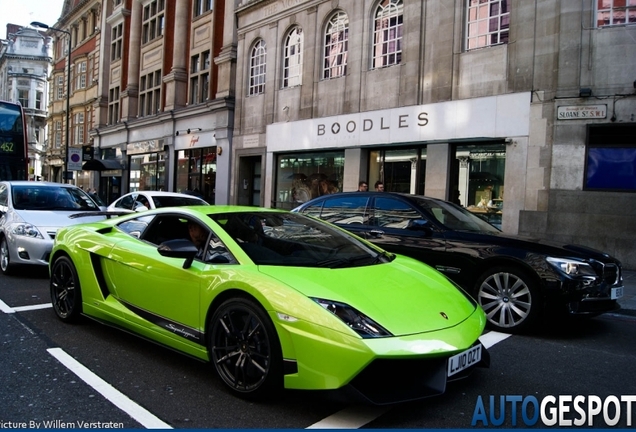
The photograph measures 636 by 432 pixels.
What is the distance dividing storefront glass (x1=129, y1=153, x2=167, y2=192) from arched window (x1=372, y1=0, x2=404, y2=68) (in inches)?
594

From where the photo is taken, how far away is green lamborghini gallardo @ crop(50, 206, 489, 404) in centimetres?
322

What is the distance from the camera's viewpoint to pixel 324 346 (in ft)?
10.5

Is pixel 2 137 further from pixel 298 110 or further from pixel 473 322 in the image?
pixel 473 322

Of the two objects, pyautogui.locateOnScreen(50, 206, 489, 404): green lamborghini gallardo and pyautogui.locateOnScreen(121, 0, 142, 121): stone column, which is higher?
pyautogui.locateOnScreen(121, 0, 142, 121): stone column

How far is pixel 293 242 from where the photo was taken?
448cm

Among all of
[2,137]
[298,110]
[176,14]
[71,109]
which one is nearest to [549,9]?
[298,110]

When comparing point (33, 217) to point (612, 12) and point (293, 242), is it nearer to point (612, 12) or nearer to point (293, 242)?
point (293, 242)

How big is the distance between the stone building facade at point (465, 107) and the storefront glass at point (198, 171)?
3835mm

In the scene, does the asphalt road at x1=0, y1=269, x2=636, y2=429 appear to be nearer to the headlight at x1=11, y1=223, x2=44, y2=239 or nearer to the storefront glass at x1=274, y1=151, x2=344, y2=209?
the headlight at x1=11, y1=223, x2=44, y2=239

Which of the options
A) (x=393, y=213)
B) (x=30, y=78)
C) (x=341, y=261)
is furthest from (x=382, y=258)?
(x=30, y=78)

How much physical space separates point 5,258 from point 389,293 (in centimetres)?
752

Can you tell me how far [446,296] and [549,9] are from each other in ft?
36.1

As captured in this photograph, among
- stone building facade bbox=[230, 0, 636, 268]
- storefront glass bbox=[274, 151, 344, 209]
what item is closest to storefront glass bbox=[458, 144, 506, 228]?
stone building facade bbox=[230, 0, 636, 268]

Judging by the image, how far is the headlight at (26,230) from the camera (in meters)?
8.20
